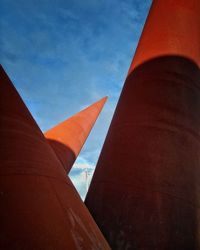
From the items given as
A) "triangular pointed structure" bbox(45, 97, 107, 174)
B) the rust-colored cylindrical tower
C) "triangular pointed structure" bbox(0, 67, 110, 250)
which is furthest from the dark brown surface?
"triangular pointed structure" bbox(45, 97, 107, 174)

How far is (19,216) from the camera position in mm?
2174

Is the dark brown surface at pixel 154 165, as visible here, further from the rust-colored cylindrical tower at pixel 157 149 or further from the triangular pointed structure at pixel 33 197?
the triangular pointed structure at pixel 33 197

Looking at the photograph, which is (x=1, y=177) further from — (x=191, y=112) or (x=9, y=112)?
(x=191, y=112)

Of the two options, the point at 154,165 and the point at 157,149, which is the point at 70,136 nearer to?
the point at 157,149

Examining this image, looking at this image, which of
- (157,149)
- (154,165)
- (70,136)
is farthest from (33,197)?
(70,136)

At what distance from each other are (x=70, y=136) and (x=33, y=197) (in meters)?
11.4

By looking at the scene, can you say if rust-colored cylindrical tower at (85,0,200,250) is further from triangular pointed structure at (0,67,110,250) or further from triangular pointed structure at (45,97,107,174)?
triangular pointed structure at (45,97,107,174)

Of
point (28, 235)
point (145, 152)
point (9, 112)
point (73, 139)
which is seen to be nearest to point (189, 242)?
point (145, 152)

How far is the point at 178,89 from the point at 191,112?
501 millimetres

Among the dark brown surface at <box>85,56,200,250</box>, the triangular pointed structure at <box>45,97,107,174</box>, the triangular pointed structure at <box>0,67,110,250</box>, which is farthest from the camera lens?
the triangular pointed structure at <box>45,97,107,174</box>

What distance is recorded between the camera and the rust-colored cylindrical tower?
4062mm

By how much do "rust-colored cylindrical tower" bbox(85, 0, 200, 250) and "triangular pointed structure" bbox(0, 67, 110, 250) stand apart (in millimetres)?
1559

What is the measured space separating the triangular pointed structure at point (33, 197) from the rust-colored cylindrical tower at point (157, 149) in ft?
5.12

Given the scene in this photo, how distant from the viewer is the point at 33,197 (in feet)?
7.73
